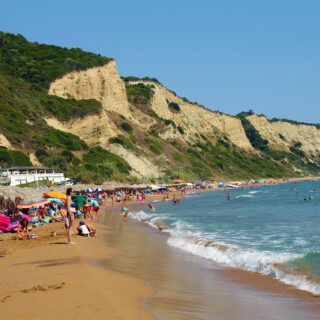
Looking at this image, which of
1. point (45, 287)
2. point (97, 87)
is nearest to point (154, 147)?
point (97, 87)

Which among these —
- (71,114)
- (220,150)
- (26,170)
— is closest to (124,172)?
(71,114)

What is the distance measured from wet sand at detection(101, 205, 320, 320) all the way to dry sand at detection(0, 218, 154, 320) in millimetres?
432

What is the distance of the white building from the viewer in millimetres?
39619

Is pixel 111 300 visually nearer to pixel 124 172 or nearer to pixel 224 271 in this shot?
pixel 224 271

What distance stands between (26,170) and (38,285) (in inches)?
1565

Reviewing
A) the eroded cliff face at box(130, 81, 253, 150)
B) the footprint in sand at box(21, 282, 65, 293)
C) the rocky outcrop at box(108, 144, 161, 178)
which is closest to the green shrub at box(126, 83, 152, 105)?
the eroded cliff face at box(130, 81, 253, 150)

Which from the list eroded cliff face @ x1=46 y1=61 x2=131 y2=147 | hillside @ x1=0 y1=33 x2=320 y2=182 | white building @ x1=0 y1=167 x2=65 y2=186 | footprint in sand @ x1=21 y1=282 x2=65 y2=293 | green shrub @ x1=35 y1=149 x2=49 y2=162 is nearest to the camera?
footprint in sand @ x1=21 y1=282 x2=65 y2=293

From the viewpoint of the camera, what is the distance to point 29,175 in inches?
1649

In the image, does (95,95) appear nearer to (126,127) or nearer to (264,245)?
(126,127)

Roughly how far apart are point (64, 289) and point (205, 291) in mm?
2795

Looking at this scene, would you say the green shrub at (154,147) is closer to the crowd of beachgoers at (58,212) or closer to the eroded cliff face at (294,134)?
the crowd of beachgoers at (58,212)

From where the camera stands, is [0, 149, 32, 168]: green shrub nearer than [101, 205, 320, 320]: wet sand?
No

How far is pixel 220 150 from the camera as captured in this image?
10588 cm

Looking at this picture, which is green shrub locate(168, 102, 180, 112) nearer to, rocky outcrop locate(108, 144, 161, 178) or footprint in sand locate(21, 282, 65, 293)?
rocky outcrop locate(108, 144, 161, 178)
